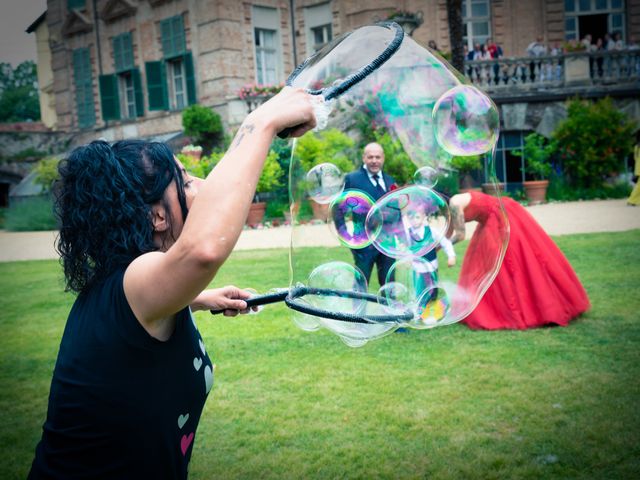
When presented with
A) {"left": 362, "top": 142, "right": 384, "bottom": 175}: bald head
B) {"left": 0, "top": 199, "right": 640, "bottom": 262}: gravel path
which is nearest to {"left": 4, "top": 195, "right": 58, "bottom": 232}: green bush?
{"left": 0, "top": 199, "right": 640, "bottom": 262}: gravel path

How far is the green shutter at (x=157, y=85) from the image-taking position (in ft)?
73.8

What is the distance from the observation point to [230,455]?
3.81 m

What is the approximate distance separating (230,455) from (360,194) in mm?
2024

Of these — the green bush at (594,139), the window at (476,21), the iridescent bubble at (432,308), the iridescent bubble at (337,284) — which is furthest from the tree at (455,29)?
the iridescent bubble at (337,284)

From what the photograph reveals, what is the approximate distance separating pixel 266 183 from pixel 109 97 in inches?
460

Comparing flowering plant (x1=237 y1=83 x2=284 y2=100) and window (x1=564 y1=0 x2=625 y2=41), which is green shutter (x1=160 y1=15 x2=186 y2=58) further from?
window (x1=564 y1=0 x2=625 y2=41)

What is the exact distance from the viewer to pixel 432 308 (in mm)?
2578

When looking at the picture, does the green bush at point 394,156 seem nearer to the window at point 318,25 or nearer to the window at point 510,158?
the window at point 510,158

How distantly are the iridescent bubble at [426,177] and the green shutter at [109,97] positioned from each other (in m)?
23.9

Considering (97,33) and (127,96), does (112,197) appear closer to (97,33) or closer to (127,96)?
(127,96)

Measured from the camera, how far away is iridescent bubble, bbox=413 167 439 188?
2.62 metres

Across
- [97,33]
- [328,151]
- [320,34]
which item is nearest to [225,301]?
[328,151]

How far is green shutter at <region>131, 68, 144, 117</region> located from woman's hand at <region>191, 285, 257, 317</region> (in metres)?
23.2

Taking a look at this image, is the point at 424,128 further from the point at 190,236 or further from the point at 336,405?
the point at 336,405
